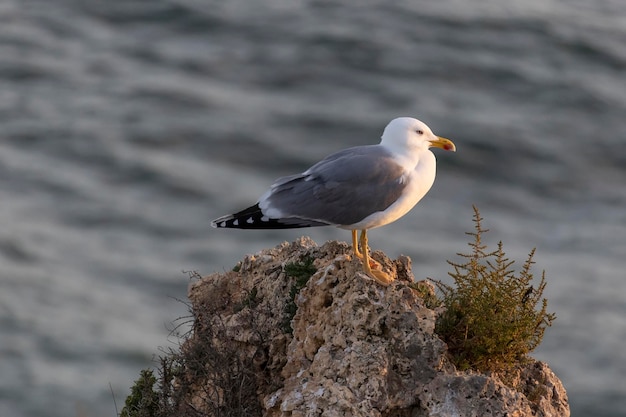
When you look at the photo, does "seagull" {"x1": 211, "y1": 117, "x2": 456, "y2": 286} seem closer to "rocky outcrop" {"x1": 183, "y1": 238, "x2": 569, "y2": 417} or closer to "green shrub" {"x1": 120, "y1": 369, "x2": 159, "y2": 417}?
"rocky outcrop" {"x1": 183, "y1": 238, "x2": 569, "y2": 417}

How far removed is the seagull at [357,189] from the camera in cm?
763

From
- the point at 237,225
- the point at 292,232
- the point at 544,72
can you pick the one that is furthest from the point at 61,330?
the point at 237,225

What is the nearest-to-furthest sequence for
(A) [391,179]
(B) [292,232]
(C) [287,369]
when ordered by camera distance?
1. (C) [287,369]
2. (A) [391,179]
3. (B) [292,232]

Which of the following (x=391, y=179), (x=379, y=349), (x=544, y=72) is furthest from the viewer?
(x=544, y=72)

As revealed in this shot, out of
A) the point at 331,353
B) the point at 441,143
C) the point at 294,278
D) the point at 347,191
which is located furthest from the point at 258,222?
the point at 441,143

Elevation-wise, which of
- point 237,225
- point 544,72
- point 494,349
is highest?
point 544,72

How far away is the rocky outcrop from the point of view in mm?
6594

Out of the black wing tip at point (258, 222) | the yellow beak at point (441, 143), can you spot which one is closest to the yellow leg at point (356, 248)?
the black wing tip at point (258, 222)

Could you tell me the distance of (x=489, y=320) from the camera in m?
6.86

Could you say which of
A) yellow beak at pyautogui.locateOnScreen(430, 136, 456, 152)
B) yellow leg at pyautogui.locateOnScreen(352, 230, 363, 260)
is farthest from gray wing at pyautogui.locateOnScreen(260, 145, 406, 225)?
yellow beak at pyautogui.locateOnScreen(430, 136, 456, 152)

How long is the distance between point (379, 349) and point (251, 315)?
1083 millimetres

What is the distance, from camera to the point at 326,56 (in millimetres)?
30984

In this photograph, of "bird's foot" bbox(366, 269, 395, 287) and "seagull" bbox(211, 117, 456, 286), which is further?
"seagull" bbox(211, 117, 456, 286)

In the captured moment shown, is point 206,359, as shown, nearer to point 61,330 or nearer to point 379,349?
point 379,349
